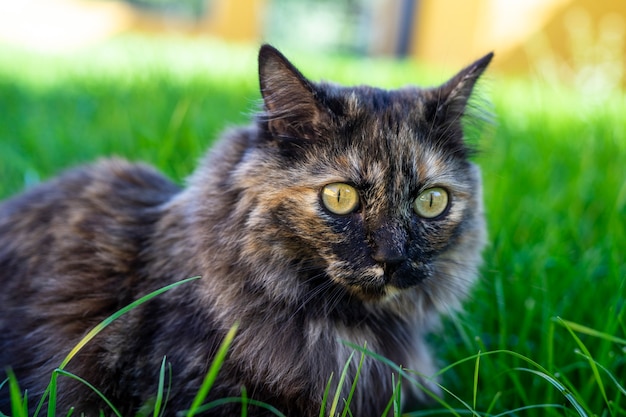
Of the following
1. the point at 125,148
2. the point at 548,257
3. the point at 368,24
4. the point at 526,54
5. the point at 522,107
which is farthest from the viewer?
the point at 368,24

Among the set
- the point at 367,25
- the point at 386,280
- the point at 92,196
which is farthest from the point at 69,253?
the point at 367,25

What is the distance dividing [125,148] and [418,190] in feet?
6.65

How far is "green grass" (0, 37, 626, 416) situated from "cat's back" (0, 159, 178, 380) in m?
0.51

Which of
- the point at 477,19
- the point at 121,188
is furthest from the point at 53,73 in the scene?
the point at 477,19

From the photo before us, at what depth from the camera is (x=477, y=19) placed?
28.4 ft

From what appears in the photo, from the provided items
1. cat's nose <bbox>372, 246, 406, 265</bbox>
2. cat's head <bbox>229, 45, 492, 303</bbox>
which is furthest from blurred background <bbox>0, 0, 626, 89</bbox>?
cat's nose <bbox>372, 246, 406, 265</bbox>

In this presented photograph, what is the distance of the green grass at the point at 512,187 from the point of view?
1606 millimetres

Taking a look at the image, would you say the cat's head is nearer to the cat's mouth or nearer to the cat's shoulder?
the cat's mouth

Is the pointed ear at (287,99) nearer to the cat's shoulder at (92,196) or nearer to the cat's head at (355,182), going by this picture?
the cat's head at (355,182)

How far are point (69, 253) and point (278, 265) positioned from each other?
2.09ft

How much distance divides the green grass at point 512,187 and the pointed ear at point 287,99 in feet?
0.57

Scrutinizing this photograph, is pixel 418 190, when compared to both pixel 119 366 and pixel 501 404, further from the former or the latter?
pixel 119 366

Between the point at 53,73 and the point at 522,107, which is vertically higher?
the point at 53,73

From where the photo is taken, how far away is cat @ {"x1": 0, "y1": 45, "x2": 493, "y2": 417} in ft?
4.68
